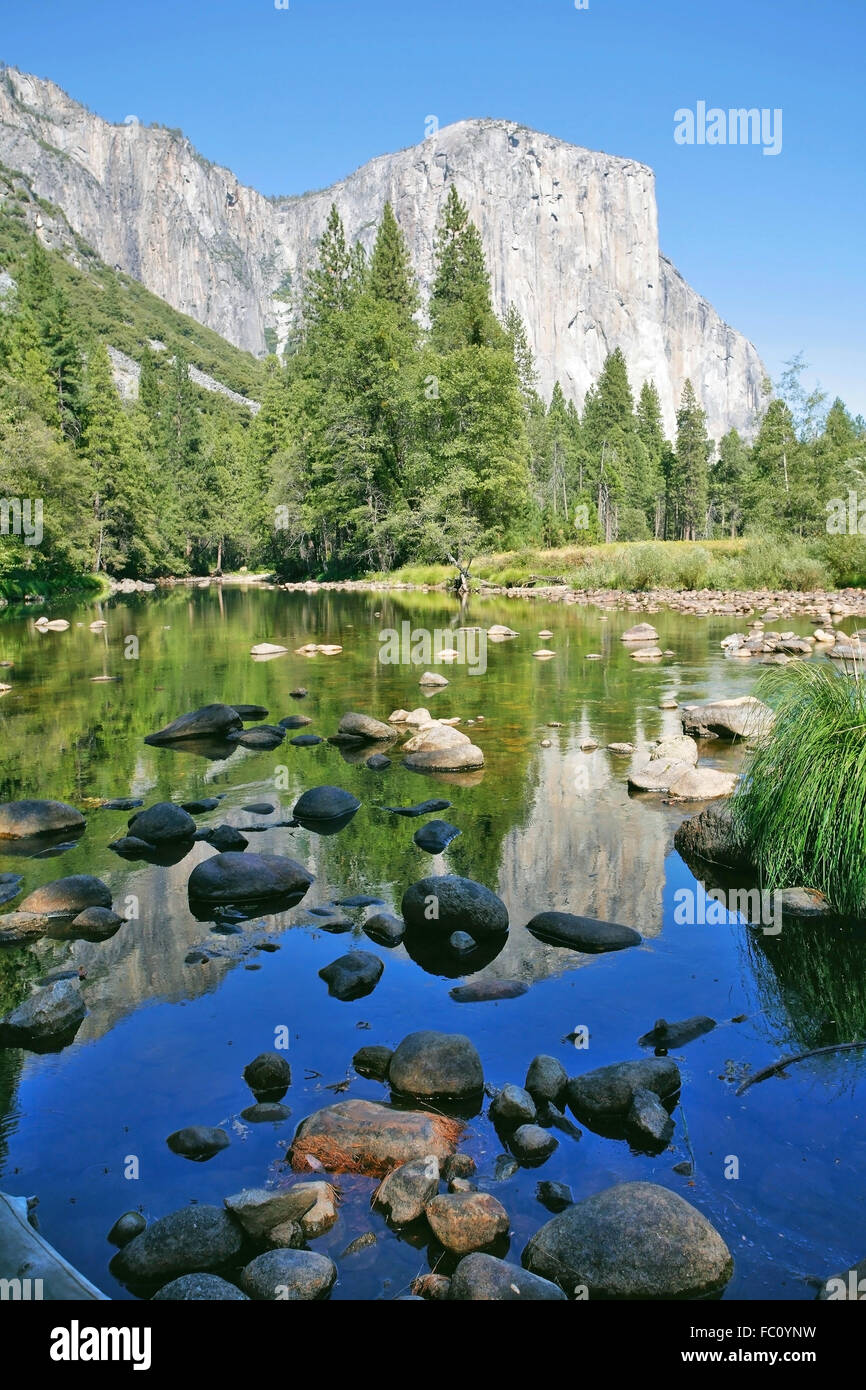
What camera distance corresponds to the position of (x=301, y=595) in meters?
54.2

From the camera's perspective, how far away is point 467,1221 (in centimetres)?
446

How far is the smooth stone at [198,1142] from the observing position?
5.20 meters

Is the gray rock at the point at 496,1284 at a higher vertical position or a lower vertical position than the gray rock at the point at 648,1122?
higher

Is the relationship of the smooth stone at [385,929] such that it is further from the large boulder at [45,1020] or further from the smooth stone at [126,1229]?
the smooth stone at [126,1229]

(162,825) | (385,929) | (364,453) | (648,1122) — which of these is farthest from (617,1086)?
(364,453)

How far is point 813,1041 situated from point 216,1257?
164 inches

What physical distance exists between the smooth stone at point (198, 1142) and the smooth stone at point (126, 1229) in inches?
21.4

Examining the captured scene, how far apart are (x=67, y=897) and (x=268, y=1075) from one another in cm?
367

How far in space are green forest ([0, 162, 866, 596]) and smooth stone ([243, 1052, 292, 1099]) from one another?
41364 millimetres

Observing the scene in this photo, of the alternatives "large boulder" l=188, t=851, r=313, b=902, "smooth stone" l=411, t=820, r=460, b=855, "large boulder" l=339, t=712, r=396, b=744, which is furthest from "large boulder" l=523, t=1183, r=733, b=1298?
"large boulder" l=339, t=712, r=396, b=744

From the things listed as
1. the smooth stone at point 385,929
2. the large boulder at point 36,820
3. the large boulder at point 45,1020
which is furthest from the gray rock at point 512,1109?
the large boulder at point 36,820

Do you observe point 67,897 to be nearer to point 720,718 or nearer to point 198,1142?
point 198,1142

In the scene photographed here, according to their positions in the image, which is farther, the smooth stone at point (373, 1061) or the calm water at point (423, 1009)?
the smooth stone at point (373, 1061)
